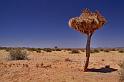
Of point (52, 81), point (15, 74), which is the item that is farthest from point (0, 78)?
point (52, 81)

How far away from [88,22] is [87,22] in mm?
59

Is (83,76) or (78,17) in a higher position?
(78,17)

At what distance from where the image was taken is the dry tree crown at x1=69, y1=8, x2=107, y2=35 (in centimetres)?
1727

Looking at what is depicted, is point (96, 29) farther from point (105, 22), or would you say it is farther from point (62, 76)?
point (62, 76)

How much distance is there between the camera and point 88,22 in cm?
1725

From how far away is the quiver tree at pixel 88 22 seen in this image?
17281 mm

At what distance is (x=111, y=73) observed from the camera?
16547mm

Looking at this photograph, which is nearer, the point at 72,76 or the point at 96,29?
the point at 72,76

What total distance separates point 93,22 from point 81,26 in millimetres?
824

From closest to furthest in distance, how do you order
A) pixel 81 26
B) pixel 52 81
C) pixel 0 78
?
pixel 52 81, pixel 0 78, pixel 81 26

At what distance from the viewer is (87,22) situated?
17.2 meters

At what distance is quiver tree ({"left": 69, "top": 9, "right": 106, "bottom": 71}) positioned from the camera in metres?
17.3

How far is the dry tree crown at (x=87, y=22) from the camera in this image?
17266mm

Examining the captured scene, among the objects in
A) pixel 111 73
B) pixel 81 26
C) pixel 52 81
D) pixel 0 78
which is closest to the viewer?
pixel 52 81
